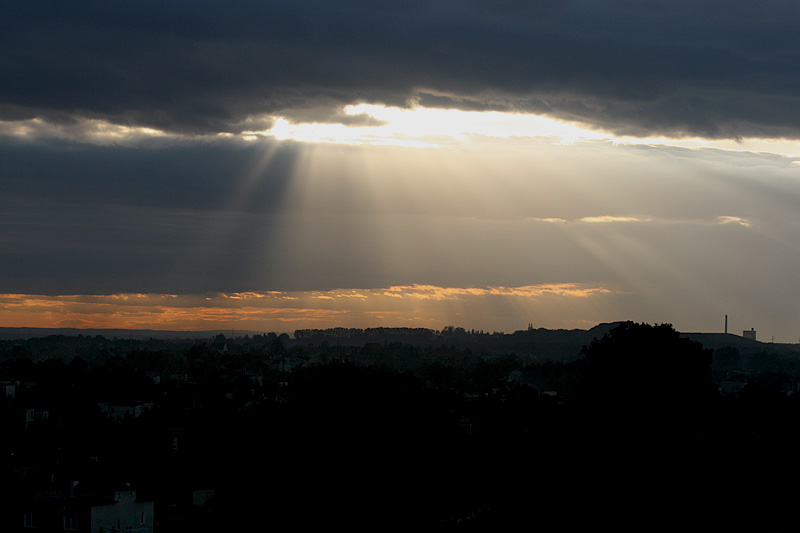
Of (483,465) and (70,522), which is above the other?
(483,465)

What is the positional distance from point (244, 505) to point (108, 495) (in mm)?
8162

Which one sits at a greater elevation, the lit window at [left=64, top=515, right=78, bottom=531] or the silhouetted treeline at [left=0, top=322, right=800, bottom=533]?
the silhouetted treeline at [left=0, top=322, right=800, bottom=533]

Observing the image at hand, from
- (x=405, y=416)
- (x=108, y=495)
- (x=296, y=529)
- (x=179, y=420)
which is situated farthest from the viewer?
(x=179, y=420)

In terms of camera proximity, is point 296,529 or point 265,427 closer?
point 296,529

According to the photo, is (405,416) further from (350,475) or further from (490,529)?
(490,529)

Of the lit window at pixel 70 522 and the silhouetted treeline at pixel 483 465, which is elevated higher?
the silhouetted treeline at pixel 483 465

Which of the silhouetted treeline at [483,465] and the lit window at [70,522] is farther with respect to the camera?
the lit window at [70,522]

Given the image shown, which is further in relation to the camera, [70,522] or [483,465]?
[483,465]

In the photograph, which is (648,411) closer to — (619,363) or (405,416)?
(619,363)

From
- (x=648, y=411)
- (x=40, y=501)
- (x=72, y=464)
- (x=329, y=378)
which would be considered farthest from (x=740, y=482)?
(x=72, y=464)

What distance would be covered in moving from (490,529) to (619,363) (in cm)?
1480

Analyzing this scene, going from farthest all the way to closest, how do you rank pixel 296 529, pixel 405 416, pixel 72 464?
pixel 72 464, pixel 405 416, pixel 296 529

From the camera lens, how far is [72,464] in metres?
68.1

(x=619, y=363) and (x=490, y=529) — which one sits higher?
(x=619, y=363)
